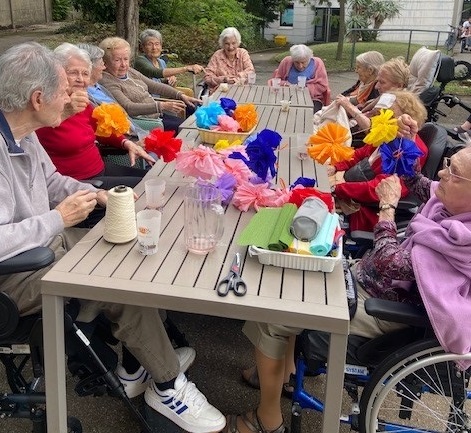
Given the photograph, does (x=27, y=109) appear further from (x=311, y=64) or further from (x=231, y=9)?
(x=231, y=9)

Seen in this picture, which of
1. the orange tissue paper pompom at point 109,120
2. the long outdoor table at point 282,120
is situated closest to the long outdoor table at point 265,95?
the long outdoor table at point 282,120

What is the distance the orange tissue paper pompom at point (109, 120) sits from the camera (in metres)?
3.24

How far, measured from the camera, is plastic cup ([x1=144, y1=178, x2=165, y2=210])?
2.25 meters

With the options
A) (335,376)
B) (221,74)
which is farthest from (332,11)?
(335,376)

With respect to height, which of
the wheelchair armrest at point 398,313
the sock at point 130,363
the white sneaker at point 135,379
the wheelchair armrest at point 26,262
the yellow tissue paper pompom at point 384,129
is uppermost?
the yellow tissue paper pompom at point 384,129

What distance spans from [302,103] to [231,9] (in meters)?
13.5

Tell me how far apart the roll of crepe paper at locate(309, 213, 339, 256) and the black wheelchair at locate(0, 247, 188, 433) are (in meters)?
0.86

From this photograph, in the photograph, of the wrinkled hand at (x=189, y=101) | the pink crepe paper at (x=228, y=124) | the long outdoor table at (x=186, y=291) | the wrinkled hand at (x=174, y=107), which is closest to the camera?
the long outdoor table at (x=186, y=291)

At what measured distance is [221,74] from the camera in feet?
20.7

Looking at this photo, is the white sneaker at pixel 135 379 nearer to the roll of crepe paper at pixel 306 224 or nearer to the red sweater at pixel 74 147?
the roll of crepe paper at pixel 306 224

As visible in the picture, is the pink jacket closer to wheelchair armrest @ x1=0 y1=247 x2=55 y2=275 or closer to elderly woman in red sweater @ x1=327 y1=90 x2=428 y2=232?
elderly woman in red sweater @ x1=327 y1=90 x2=428 y2=232

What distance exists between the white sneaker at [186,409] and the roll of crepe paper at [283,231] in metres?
0.75

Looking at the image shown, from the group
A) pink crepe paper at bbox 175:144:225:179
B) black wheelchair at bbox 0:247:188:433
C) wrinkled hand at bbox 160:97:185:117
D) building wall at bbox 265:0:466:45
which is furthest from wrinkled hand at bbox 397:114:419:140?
building wall at bbox 265:0:466:45

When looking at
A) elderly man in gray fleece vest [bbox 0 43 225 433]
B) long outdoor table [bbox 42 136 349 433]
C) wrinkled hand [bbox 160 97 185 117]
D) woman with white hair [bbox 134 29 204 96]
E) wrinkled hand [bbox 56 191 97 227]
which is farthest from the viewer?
woman with white hair [bbox 134 29 204 96]
